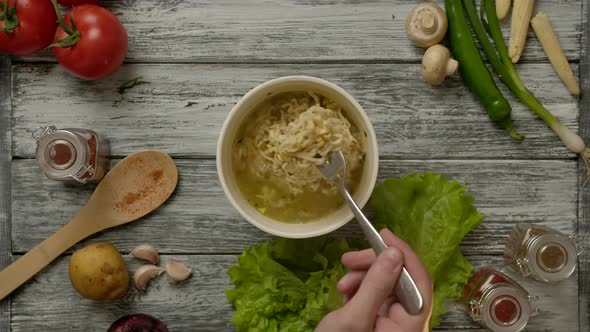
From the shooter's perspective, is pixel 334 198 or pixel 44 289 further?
pixel 44 289

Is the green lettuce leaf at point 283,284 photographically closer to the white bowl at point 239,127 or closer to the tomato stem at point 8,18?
the white bowl at point 239,127

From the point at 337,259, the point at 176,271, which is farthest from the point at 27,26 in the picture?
the point at 337,259

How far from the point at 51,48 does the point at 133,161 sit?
369mm

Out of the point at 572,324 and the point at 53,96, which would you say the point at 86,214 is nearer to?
the point at 53,96

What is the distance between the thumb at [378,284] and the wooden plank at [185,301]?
20.5 inches

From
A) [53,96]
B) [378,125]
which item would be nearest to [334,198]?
[378,125]

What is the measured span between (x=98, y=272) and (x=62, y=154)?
0.31 meters

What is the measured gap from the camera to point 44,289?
174 centimetres

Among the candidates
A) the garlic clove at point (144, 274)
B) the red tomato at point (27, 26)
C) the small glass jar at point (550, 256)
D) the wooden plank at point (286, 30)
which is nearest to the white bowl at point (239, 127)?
the wooden plank at point (286, 30)

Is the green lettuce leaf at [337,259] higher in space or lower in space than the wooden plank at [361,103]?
lower

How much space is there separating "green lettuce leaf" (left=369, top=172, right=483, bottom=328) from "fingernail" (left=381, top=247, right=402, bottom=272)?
345 millimetres

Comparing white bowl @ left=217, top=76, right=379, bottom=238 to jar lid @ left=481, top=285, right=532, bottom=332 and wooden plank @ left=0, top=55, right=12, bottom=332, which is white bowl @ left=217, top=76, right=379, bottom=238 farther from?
wooden plank @ left=0, top=55, right=12, bottom=332

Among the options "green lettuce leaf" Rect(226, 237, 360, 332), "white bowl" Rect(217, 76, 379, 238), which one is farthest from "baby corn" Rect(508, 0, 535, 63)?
"green lettuce leaf" Rect(226, 237, 360, 332)

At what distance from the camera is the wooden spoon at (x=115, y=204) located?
171cm
